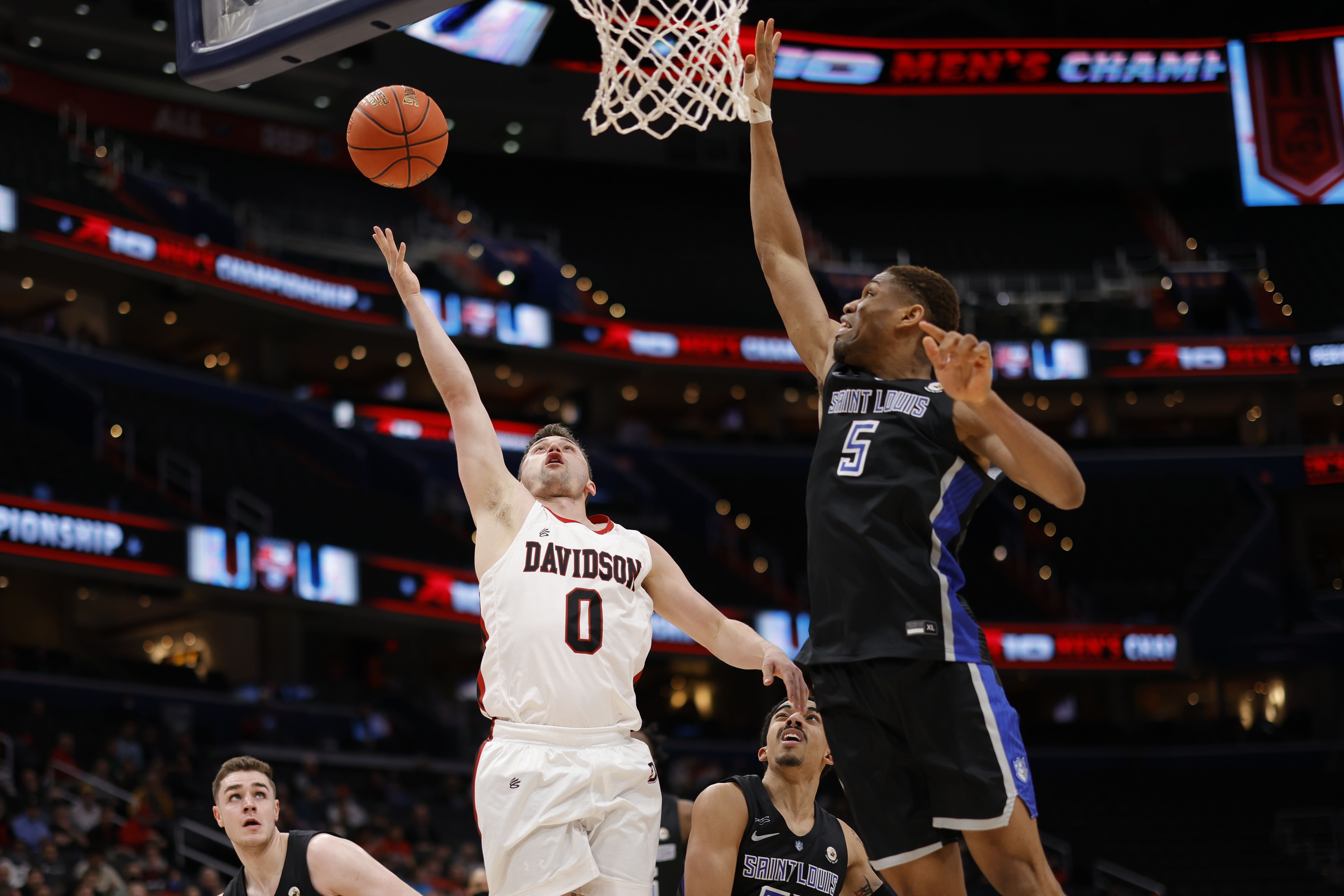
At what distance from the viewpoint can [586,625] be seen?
Result: 14.8 feet

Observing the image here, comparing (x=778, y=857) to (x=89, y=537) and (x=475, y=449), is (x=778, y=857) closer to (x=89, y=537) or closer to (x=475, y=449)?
(x=475, y=449)

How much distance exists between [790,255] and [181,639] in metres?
22.8

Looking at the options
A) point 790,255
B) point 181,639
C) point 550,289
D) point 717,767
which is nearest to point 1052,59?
point 550,289

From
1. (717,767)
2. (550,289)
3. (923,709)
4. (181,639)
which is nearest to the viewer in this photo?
(923,709)

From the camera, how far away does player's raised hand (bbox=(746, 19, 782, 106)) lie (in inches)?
178

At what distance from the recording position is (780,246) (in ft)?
14.4

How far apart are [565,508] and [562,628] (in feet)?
1.56

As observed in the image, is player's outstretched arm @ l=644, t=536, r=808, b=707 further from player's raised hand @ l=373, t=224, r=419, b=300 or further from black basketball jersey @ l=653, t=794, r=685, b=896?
black basketball jersey @ l=653, t=794, r=685, b=896

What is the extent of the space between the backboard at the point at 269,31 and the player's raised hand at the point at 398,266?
0.63 meters

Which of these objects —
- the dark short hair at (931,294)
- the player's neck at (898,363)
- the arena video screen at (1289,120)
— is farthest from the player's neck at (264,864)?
the arena video screen at (1289,120)

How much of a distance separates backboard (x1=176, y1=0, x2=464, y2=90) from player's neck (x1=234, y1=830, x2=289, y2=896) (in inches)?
109

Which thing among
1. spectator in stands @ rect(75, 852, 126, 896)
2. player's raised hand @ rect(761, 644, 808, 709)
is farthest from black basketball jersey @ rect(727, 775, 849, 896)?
spectator in stands @ rect(75, 852, 126, 896)

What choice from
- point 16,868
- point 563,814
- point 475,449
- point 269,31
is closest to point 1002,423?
point 563,814

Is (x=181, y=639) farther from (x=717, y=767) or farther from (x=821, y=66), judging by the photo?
(x=821, y=66)
